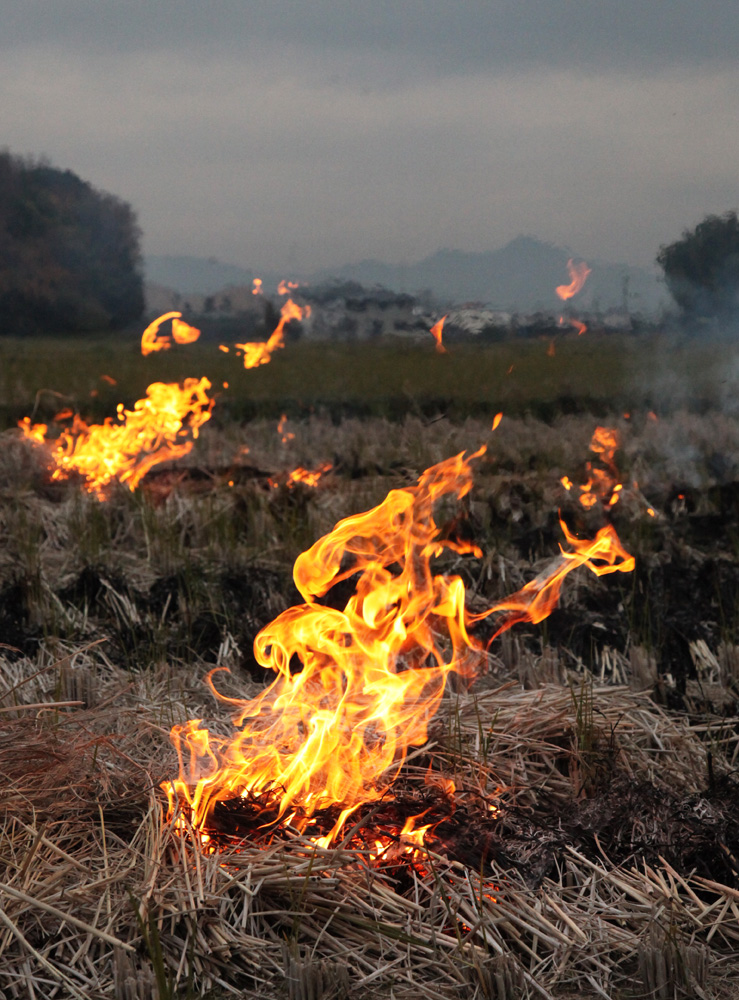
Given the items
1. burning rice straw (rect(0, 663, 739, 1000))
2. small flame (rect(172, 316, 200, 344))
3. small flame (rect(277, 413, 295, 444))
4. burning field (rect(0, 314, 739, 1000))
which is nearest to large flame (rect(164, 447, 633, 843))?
burning field (rect(0, 314, 739, 1000))

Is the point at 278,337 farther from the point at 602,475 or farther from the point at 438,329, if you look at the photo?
the point at 438,329

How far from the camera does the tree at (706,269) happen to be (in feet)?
21.4

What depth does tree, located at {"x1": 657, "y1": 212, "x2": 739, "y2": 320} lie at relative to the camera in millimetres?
6531

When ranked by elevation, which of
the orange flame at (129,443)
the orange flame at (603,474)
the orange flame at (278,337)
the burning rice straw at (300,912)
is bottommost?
the burning rice straw at (300,912)

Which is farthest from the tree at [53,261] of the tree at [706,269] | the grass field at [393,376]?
the tree at [706,269]

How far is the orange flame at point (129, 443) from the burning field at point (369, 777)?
1.91 m

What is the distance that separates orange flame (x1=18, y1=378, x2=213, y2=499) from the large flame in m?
3.86

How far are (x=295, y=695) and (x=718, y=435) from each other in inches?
265

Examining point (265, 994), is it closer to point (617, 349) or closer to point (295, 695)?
point (295, 695)

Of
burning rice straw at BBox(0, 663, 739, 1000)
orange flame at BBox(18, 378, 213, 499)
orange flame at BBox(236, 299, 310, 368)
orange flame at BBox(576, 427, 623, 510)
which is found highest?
orange flame at BBox(236, 299, 310, 368)

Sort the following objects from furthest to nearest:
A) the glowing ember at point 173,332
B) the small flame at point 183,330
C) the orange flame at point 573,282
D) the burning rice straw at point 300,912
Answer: the small flame at point 183,330
the glowing ember at point 173,332
the orange flame at point 573,282
the burning rice straw at point 300,912

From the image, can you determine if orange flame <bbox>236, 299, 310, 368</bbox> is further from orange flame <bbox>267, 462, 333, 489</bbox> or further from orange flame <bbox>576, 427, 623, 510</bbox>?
orange flame <bbox>576, 427, 623, 510</bbox>

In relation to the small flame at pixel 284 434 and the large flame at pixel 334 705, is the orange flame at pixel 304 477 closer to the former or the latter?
the small flame at pixel 284 434

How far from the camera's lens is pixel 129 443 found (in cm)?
837
